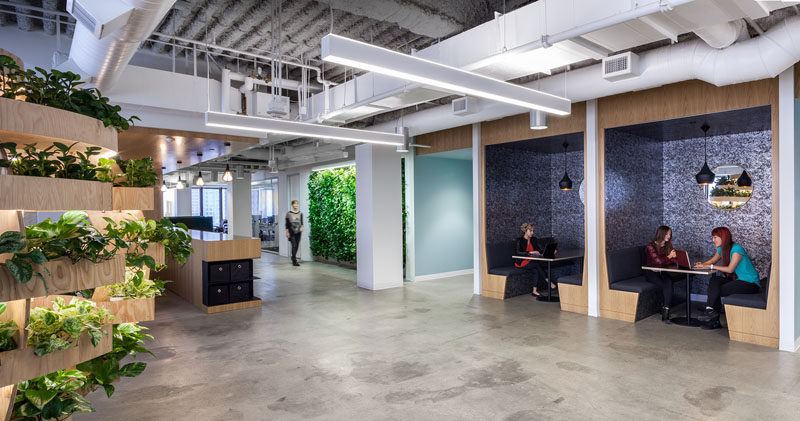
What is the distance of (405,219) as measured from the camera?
885cm

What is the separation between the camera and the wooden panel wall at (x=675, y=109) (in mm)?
4594

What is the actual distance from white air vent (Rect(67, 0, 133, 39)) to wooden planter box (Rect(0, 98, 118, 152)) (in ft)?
3.42

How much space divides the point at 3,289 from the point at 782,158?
5.81 meters

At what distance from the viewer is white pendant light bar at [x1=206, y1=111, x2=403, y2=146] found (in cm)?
461

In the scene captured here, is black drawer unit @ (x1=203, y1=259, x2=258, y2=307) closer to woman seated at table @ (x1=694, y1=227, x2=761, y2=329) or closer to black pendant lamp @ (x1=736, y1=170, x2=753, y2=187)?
woman seated at table @ (x1=694, y1=227, x2=761, y2=329)

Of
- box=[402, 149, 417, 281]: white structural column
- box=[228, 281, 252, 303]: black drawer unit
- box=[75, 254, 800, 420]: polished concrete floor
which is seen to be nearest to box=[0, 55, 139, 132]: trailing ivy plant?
box=[75, 254, 800, 420]: polished concrete floor

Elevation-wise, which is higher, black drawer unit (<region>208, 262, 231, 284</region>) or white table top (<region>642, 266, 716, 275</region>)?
white table top (<region>642, 266, 716, 275</region>)

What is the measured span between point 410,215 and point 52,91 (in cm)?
701

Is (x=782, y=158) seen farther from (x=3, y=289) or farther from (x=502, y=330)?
(x=3, y=289)

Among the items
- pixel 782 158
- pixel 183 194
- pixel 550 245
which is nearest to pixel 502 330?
pixel 550 245

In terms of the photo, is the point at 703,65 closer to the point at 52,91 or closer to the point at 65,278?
the point at 52,91

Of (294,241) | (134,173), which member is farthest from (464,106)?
(294,241)

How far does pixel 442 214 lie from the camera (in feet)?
30.3

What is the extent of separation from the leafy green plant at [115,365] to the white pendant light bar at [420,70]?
1.80 m
